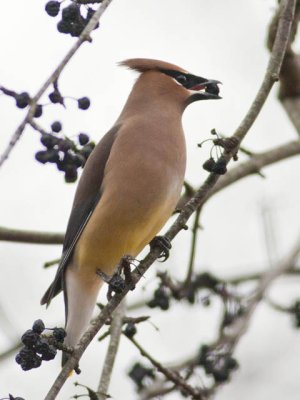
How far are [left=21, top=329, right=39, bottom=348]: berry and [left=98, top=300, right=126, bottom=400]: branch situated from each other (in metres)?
A: 0.46

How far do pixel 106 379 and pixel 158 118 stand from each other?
4.62 feet

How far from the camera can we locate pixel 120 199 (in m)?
4.03

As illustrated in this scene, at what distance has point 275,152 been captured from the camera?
4523mm

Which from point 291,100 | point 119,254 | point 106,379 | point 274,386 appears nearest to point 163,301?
point 119,254

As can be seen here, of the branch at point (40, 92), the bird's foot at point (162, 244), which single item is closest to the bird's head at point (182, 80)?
the bird's foot at point (162, 244)

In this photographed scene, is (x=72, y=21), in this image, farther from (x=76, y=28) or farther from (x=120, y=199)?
(x=120, y=199)

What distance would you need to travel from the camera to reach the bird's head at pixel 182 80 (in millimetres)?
4309

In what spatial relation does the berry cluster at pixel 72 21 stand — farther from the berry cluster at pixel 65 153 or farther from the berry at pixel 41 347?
the berry at pixel 41 347

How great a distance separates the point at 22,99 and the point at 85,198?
1335mm

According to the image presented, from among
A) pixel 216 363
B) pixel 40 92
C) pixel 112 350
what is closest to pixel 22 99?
pixel 40 92

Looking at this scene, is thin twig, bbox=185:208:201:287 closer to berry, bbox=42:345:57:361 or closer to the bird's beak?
the bird's beak

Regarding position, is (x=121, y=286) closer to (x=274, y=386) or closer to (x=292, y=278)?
(x=292, y=278)

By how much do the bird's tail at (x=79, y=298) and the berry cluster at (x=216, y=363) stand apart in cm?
55

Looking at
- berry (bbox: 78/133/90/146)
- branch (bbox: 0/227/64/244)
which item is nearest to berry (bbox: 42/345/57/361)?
berry (bbox: 78/133/90/146)
